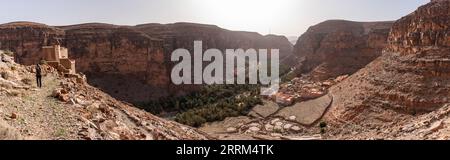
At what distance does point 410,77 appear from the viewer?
2794cm

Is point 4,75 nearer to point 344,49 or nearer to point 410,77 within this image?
point 410,77

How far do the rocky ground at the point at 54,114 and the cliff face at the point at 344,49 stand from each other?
38049 mm

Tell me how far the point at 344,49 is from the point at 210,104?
67.7 ft

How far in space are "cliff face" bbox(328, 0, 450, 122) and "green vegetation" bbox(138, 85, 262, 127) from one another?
9.27 m

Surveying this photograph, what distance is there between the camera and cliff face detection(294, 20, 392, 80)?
48.6m

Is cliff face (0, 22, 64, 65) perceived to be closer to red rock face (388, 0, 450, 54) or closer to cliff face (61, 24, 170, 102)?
cliff face (61, 24, 170, 102)

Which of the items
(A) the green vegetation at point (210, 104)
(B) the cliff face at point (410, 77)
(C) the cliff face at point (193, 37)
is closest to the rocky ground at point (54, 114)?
(B) the cliff face at point (410, 77)

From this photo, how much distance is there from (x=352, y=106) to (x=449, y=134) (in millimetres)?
17738

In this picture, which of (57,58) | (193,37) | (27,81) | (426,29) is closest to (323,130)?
(426,29)

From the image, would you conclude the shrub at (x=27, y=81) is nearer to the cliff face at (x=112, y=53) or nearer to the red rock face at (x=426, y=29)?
the red rock face at (x=426, y=29)

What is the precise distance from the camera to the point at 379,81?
1211 inches

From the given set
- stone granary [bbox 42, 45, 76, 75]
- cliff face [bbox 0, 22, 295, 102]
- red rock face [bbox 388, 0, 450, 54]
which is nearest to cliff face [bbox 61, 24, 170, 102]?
cliff face [bbox 0, 22, 295, 102]
